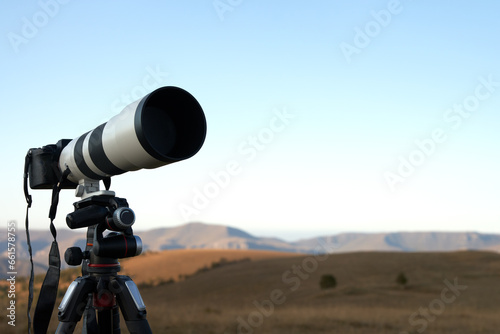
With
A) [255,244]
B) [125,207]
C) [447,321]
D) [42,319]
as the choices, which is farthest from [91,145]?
[255,244]

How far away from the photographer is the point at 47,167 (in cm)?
390

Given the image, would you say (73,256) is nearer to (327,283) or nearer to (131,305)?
(131,305)

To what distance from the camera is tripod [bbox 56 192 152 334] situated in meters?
3.29

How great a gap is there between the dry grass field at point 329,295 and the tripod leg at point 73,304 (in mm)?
5792

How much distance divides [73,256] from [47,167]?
87 centimetres

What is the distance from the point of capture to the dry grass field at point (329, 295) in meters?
11.0

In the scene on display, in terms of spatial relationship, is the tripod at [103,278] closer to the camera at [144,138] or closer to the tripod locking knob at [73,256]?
the tripod locking knob at [73,256]

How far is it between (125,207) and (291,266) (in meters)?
33.6

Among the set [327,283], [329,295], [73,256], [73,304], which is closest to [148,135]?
[73,256]

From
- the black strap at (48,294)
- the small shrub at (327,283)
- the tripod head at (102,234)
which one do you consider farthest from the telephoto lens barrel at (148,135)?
the small shrub at (327,283)

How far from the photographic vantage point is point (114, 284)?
11.0ft

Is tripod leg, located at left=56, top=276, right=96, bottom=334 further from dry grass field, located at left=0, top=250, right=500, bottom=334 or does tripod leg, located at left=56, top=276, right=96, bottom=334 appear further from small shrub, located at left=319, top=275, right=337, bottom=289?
small shrub, located at left=319, top=275, right=337, bottom=289

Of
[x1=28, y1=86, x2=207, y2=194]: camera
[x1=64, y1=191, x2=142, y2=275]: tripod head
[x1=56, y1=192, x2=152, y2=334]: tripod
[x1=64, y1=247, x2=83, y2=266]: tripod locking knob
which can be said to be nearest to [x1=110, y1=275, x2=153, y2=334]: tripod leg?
[x1=56, y1=192, x2=152, y2=334]: tripod

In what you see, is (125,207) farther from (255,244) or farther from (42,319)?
(255,244)
